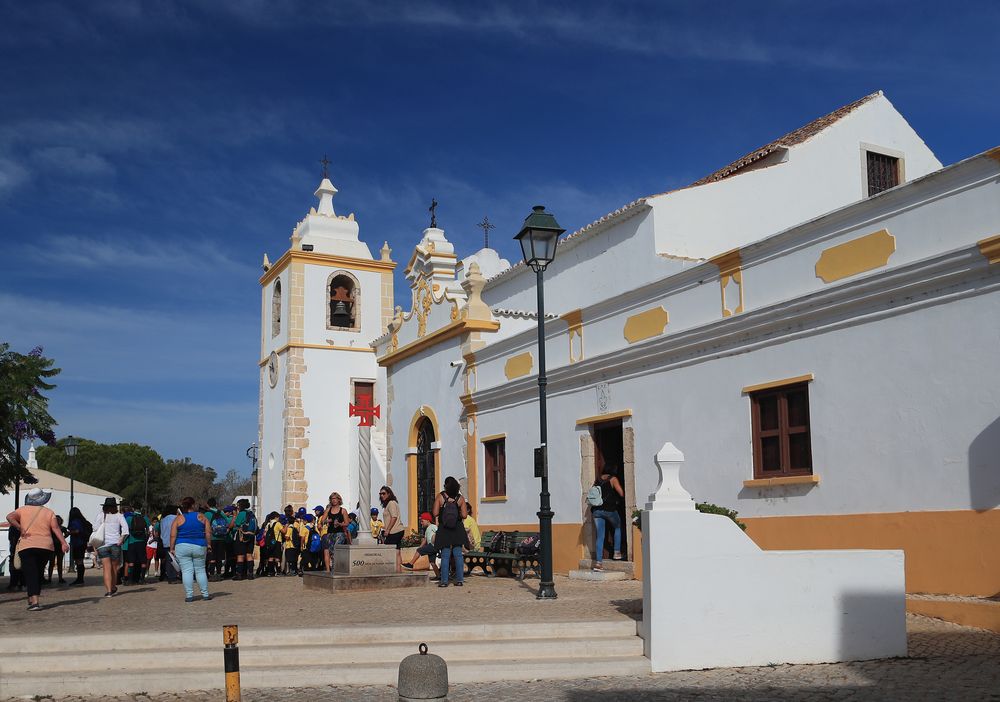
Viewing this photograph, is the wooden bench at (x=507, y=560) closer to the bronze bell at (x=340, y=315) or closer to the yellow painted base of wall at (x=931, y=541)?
Answer: the yellow painted base of wall at (x=931, y=541)

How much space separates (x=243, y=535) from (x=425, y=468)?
5.99 metres

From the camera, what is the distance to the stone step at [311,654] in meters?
8.48

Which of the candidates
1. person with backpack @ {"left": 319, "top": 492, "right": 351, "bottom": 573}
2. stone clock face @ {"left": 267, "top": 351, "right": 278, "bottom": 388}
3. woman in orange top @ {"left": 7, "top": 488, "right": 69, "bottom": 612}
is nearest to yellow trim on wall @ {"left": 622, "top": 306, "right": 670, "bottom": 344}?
person with backpack @ {"left": 319, "top": 492, "right": 351, "bottom": 573}

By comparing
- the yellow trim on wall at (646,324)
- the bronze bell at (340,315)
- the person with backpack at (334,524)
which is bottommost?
the person with backpack at (334,524)

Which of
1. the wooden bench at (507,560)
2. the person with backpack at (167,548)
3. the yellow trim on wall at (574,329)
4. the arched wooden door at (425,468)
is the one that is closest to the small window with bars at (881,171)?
the yellow trim on wall at (574,329)

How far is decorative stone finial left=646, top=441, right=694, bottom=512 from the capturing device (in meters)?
8.79

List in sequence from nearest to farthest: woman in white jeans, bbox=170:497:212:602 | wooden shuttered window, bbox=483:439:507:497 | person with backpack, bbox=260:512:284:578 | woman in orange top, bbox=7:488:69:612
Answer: woman in orange top, bbox=7:488:69:612 < woman in white jeans, bbox=170:497:212:602 < person with backpack, bbox=260:512:284:578 < wooden shuttered window, bbox=483:439:507:497

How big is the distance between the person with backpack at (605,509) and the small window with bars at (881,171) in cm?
933

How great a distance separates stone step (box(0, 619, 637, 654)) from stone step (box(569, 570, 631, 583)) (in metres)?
5.08

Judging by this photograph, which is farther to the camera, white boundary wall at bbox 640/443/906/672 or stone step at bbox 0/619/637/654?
stone step at bbox 0/619/637/654

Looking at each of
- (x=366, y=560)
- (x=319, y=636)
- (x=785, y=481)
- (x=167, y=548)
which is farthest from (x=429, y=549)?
(x=319, y=636)

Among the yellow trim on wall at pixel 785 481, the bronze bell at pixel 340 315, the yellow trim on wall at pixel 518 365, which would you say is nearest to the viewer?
the yellow trim on wall at pixel 785 481

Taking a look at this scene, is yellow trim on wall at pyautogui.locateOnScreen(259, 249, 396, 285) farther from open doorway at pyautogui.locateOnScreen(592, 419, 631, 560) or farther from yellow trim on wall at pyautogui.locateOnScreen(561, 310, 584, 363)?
open doorway at pyautogui.locateOnScreen(592, 419, 631, 560)

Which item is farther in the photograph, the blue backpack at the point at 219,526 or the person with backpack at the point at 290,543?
the person with backpack at the point at 290,543
